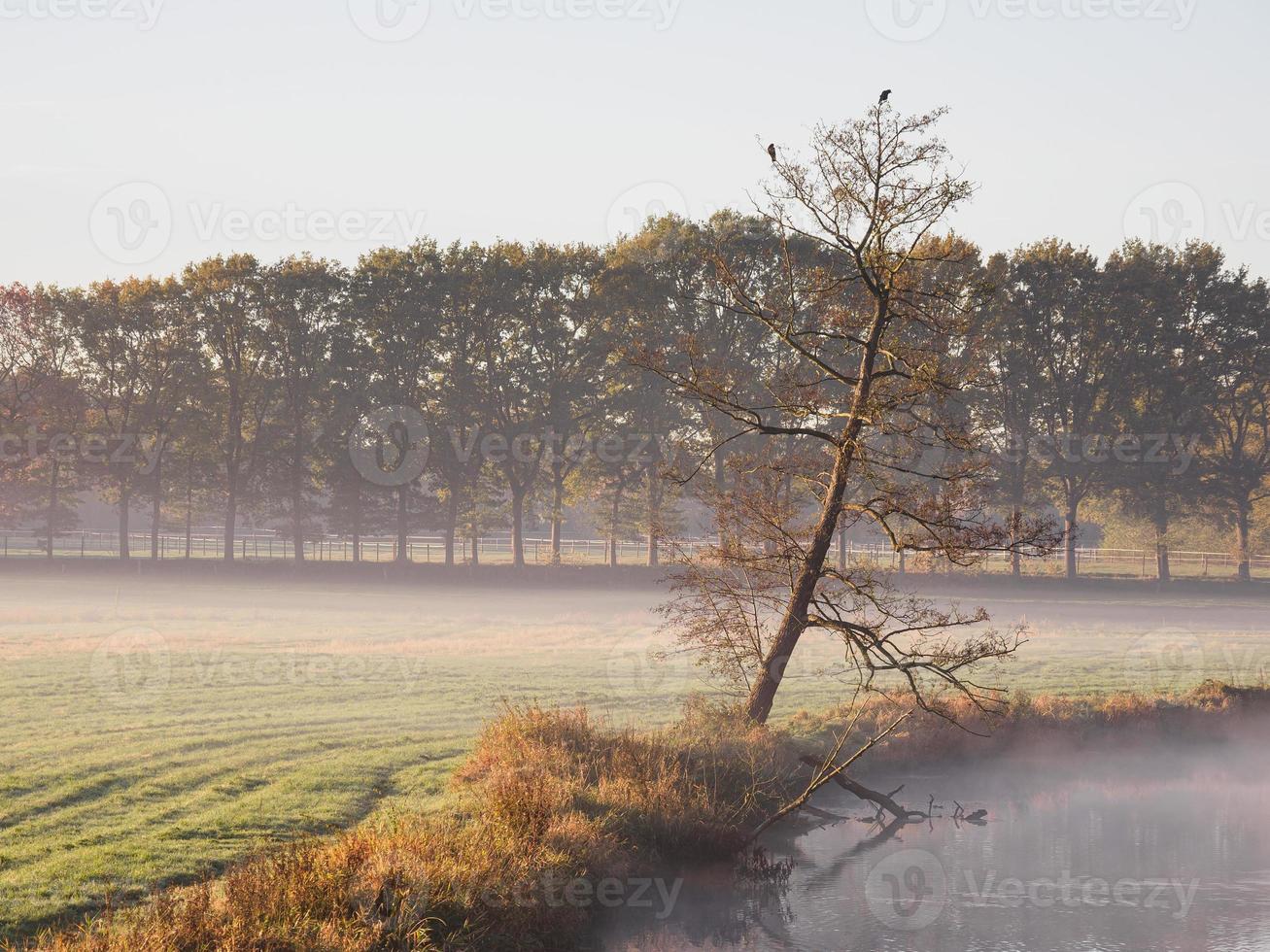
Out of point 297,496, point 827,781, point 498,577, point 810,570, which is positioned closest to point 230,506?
point 297,496

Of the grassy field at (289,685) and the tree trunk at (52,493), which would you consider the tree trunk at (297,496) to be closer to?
the grassy field at (289,685)

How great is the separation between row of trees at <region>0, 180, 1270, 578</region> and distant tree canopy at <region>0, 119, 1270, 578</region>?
0.51 ft

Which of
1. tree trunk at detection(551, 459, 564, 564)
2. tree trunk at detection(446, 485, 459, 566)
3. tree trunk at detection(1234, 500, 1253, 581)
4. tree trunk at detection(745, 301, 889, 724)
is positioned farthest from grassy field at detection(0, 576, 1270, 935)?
tree trunk at detection(1234, 500, 1253, 581)

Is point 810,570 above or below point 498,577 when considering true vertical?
above

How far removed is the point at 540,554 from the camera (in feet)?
276

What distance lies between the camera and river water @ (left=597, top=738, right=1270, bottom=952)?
55.1ft

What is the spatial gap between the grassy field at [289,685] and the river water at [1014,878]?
5130mm

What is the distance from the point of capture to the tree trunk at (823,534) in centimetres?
2236

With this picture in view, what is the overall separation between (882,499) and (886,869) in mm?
6198

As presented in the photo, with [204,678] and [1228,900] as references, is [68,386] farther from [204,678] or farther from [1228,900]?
[1228,900]

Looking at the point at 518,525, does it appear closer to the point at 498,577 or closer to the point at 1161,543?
the point at 498,577

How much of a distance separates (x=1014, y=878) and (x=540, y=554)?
65.8m

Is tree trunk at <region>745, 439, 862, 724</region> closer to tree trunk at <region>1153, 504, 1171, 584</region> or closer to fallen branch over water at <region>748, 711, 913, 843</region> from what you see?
fallen branch over water at <region>748, 711, 913, 843</region>

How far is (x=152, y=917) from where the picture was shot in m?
13.2
